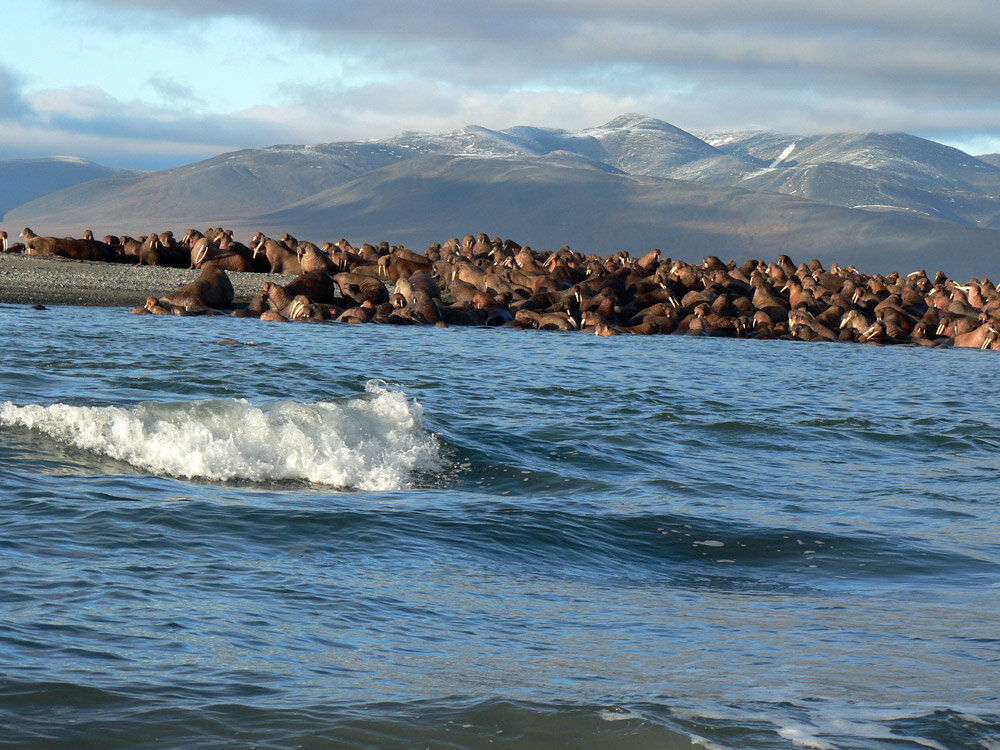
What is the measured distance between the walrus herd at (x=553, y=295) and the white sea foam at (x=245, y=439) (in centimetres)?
1502

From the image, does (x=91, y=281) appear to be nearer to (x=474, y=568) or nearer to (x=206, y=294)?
(x=206, y=294)

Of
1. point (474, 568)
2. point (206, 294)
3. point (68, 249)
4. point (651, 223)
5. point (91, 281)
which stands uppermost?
point (651, 223)

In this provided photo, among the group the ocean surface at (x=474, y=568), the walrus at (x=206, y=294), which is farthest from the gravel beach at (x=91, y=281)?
the ocean surface at (x=474, y=568)

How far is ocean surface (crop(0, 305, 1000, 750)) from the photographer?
452cm

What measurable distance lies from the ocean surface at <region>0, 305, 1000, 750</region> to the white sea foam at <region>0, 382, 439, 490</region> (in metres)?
0.03

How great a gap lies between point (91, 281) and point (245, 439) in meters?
20.0

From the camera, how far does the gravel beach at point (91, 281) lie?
25.8 metres

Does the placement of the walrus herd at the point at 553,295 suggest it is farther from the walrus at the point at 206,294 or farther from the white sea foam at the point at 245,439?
the white sea foam at the point at 245,439

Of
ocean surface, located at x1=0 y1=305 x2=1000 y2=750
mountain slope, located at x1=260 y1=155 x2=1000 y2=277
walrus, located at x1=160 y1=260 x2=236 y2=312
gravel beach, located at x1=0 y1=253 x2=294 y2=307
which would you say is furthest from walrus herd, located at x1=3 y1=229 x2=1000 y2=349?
mountain slope, located at x1=260 y1=155 x2=1000 y2=277

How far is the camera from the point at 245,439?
9914mm

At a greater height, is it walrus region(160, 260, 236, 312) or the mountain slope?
the mountain slope

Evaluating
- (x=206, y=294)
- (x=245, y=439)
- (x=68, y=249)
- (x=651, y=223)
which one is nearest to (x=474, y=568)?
(x=245, y=439)

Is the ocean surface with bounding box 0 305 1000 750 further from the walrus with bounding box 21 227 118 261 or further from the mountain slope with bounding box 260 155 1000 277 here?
the mountain slope with bounding box 260 155 1000 277

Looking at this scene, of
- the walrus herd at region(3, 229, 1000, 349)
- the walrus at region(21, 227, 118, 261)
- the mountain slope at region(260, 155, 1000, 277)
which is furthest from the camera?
the mountain slope at region(260, 155, 1000, 277)
